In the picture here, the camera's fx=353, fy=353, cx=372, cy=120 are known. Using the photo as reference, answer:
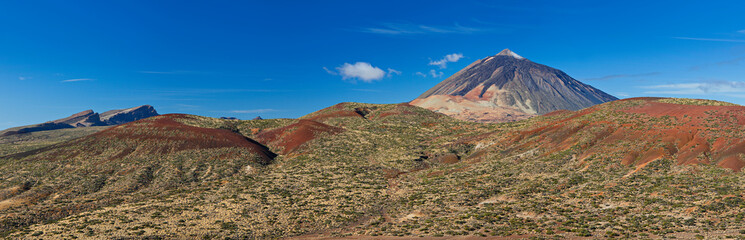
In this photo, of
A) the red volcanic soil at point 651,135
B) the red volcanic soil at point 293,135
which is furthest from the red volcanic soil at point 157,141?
the red volcanic soil at point 651,135

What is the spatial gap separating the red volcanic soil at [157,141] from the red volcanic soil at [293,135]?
3902mm

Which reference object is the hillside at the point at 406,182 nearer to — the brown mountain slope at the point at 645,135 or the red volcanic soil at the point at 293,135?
the brown mountain slope at the point at 645,135

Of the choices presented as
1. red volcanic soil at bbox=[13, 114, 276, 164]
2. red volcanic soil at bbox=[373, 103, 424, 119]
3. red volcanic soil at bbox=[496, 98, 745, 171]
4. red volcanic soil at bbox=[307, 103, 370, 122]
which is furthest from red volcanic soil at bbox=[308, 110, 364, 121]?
red volcanic soil at bbox=[496, 98, 745, 171]

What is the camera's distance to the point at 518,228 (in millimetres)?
32094

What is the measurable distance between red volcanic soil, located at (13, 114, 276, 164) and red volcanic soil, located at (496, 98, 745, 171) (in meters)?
57.3

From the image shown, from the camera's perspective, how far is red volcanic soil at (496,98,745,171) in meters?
45.3

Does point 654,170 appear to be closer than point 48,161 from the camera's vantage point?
Yes

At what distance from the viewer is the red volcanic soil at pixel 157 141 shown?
240 feet

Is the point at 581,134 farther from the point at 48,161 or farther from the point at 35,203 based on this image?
the point at 48,161

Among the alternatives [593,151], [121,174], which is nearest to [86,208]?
[121,174]

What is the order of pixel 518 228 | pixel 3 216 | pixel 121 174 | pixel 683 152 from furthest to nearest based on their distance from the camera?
pixel 121 174 < pixel 683 152 < pixel 3 216 < pixel 518 228

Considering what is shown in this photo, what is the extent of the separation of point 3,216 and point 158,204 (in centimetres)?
1550

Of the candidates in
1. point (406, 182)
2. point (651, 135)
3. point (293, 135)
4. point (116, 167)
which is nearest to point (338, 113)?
point (293, 135)

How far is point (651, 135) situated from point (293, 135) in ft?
234
